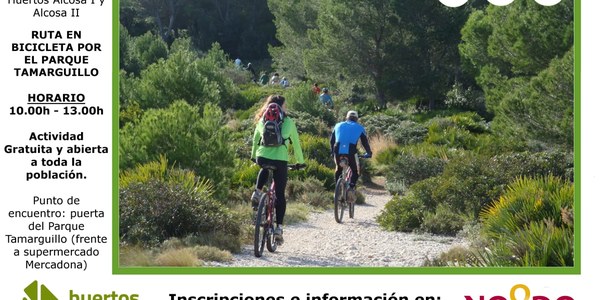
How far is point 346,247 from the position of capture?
445 inches

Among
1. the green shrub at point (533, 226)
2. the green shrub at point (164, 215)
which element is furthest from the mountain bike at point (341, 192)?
the green shrub at point (164, 215)

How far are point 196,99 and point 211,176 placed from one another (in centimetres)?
936

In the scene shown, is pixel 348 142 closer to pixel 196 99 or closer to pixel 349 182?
pixel 349 182

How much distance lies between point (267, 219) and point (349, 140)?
404cm

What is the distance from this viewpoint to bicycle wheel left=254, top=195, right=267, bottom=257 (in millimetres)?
9852

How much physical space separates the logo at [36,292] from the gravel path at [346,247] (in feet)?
9.38

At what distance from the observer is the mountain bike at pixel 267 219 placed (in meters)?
9.88

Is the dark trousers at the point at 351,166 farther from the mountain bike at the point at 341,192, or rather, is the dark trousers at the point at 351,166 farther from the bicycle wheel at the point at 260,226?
the bicycle wheel at the point at 260,226

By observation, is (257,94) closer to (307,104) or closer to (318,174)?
(307,104)

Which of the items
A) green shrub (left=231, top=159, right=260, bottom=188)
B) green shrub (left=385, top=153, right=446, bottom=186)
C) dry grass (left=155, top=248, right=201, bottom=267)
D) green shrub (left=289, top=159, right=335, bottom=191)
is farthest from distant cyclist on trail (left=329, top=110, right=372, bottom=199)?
dry grass (left=155, top=248, right=201, bottom=267)

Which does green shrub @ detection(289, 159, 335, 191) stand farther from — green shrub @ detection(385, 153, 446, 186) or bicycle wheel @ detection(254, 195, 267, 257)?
bicycle wheel @ detection(254, 195, 267, 257)

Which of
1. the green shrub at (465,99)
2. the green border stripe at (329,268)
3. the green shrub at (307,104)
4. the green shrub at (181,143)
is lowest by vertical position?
the green border stripe at (329,268)

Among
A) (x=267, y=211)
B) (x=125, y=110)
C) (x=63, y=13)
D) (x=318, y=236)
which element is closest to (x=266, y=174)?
(x=267, y=211)

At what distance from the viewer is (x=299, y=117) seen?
30.8 meters
